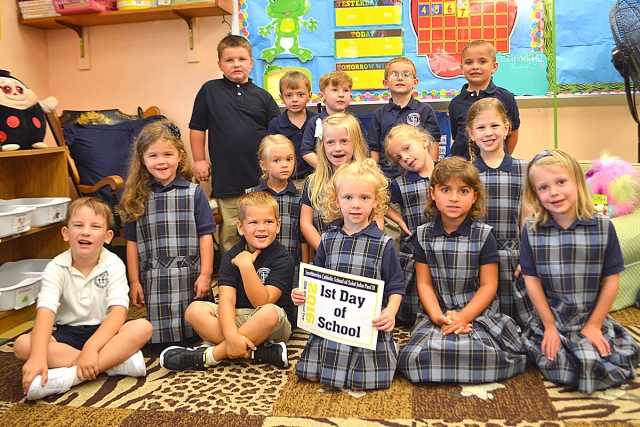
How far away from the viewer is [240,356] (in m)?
2.08

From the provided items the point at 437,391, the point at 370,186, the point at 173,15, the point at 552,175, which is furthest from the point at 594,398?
the point at 173,15

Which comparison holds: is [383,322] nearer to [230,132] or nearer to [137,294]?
[137,294]

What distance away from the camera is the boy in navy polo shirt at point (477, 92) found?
9.57ft

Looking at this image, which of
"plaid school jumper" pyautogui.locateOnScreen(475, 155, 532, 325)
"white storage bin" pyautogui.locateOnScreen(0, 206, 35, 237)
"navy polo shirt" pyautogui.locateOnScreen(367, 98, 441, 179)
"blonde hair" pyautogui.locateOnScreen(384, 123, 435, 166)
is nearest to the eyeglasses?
"navy polo shirt" pyautogui.locateOnScreen(367, 98, 441, 179)

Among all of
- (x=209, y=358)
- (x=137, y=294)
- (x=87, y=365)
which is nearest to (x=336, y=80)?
(x=137, y=294)

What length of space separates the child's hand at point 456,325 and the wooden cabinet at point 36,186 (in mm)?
2220

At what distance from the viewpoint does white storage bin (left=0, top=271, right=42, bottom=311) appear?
259 centimetres

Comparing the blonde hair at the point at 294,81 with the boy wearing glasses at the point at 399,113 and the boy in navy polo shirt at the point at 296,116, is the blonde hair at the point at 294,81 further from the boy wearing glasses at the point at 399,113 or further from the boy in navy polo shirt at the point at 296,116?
the boy wearing glasses at the point at 399,113

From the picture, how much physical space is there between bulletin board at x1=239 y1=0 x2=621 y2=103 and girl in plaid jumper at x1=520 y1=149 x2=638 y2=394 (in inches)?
73.2

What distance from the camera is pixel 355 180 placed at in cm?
201

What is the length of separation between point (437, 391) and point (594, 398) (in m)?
0.48

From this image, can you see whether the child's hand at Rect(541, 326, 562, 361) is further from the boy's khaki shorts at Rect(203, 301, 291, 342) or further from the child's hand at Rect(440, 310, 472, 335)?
the boy's khaki shorts at Rect(203, 301, 291, 342)

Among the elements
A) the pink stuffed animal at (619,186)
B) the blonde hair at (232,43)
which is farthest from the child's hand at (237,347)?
the pink stuffed animal at (619,186)

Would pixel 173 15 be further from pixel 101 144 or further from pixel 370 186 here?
pixel 370 186
